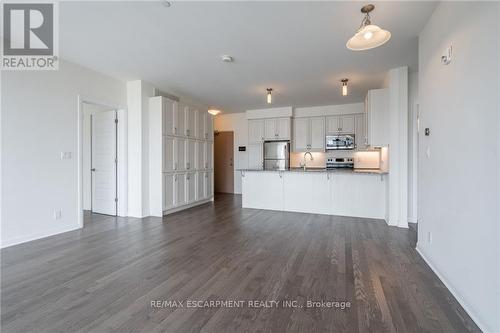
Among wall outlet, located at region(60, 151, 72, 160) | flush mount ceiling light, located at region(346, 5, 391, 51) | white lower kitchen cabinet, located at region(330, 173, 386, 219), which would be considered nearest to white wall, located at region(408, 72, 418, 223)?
white lower kitchen cabinet, located at region(330, 173, 386, 219)

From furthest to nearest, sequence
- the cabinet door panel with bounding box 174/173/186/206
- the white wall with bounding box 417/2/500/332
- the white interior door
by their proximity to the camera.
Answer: the cabinet door panel with bounding box 174/173/186/206, the white interior door, the white wall with bounding box 417/2/500/332

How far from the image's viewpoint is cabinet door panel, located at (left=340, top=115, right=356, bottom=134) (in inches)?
265

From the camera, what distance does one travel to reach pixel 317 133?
704 cm

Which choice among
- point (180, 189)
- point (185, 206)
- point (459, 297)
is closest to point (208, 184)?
point (185, 206)

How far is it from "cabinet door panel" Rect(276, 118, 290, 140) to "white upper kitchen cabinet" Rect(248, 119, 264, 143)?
0.54 m

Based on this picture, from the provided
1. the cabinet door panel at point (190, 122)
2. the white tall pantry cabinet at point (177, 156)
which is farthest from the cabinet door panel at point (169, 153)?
the cabinet door panel at point (190, 122)

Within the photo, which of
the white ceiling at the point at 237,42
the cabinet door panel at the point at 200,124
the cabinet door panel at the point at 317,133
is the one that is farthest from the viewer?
the cabinet door panel at the point at 317,133

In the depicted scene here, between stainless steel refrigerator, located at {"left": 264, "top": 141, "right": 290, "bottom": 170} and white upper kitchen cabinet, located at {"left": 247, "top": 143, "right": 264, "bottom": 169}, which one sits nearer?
stainless steel refrigerator, located at {"left": 264, "top": 141, "right": 290, "bottom": 170}

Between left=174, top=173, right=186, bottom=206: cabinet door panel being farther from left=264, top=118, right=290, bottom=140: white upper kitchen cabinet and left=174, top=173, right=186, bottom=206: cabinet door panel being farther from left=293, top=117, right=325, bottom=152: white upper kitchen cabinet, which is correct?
left=293, top=117, right=325, bottom=152: white upper kitchen cabinet

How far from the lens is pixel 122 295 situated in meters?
2.04

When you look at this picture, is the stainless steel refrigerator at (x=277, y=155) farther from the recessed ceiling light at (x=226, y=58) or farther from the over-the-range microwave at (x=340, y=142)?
the recessed ceiling light at (x=226, y=58)

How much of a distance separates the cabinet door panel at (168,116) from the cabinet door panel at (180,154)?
0.31 m

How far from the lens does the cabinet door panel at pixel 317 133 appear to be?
6.99 metres

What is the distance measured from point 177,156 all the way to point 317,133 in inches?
157
